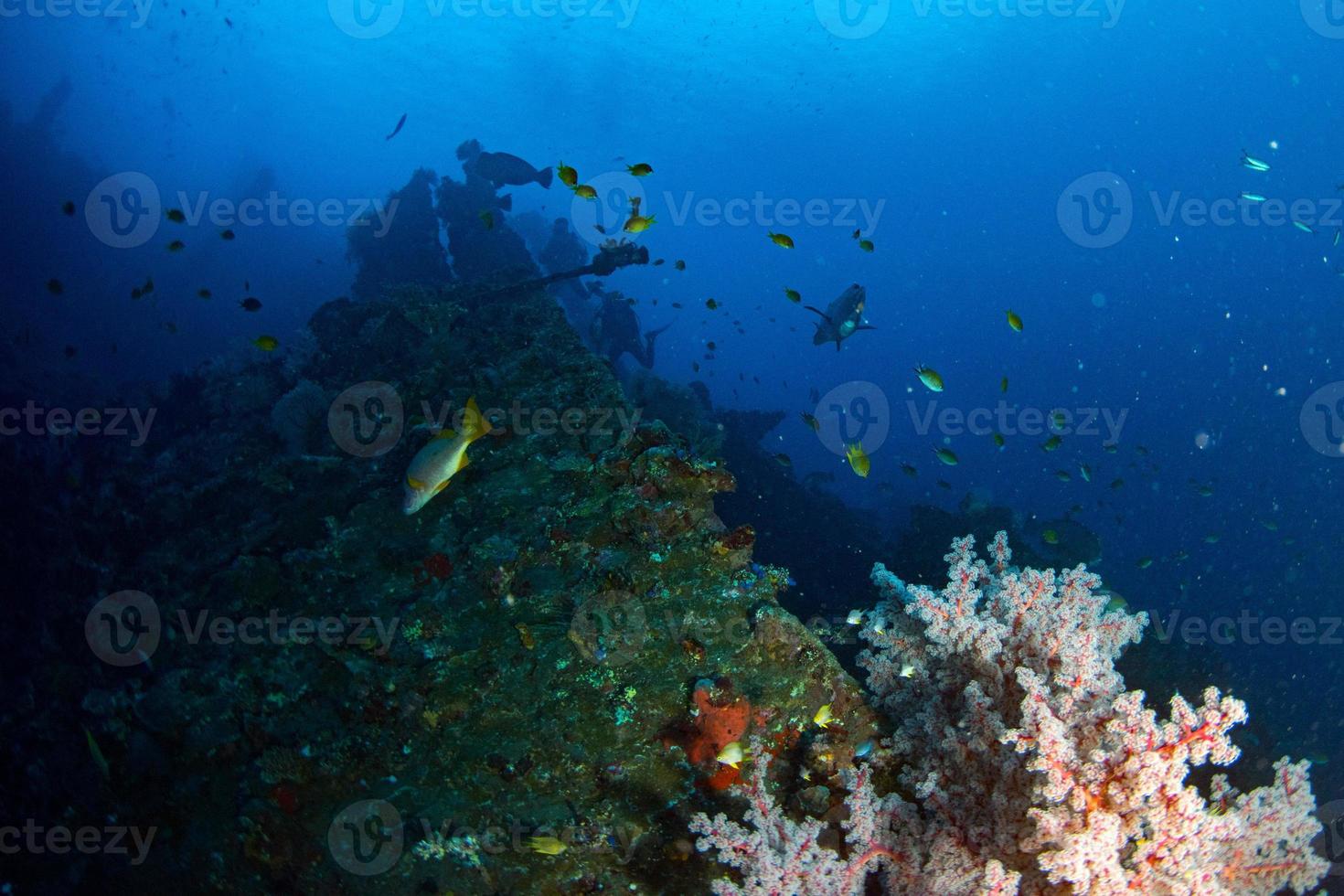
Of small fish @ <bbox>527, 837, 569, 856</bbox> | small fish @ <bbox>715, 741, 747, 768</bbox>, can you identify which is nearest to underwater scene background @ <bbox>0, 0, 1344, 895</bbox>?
small fish @ <bbox>715, 741, 747, 768</bbox>

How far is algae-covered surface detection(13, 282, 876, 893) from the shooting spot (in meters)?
3.20

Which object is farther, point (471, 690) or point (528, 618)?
point (528, 618)

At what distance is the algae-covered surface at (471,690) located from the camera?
10.5ft

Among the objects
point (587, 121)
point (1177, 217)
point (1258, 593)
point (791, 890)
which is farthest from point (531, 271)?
point (1177, 217)

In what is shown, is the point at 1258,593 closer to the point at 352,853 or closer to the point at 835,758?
the point at 835,758

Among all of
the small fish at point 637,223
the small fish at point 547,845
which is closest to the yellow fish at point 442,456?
the small fish at point 547,845

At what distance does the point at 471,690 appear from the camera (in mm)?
3381

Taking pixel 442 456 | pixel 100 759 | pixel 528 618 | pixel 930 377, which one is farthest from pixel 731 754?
pixel 930 377

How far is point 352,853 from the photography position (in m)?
3.21

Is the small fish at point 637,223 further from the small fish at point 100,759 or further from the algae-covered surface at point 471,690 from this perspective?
the small fish at point 100,759

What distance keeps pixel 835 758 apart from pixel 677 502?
5.50ft

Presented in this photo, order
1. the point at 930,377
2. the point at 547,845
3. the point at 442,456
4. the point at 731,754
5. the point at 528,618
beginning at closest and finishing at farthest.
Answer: the point at 547,845, the point at 731,754, the point at 442,456, the point at 528,618, the point at 930,377

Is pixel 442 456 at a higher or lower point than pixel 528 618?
higher

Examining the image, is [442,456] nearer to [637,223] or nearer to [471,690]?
[471,690]
